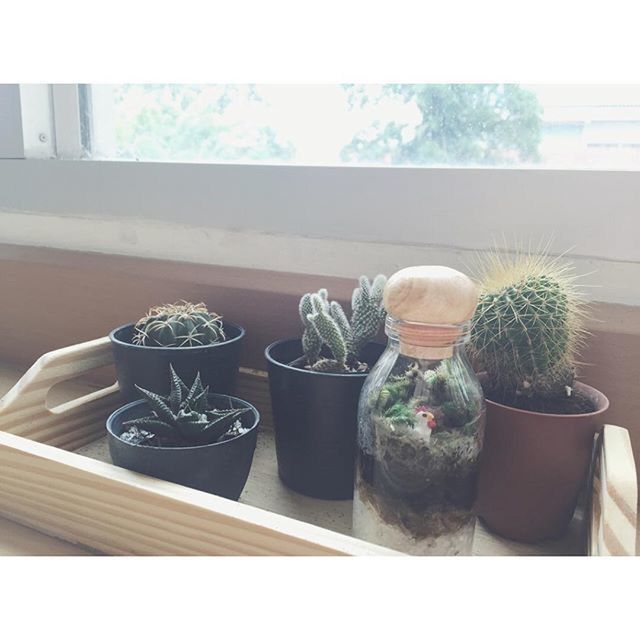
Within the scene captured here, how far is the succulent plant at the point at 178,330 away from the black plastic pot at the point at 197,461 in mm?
110

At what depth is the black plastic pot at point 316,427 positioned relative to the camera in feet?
1.56

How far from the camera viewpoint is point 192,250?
28.6 inches

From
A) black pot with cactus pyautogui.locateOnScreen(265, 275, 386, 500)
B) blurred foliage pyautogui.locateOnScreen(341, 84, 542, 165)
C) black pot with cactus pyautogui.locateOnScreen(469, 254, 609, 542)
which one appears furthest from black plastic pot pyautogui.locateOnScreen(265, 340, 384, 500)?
blurred foliage pyautogui.locateOnScreen(341, 84, 542, 165)

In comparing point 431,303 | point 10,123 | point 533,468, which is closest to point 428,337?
point 431,303

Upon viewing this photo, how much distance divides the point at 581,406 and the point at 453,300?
157 millimetres

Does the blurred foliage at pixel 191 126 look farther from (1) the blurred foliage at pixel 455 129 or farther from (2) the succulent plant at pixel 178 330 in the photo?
(2) the succulent plant at pixel 178 330

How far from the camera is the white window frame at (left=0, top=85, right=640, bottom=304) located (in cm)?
54

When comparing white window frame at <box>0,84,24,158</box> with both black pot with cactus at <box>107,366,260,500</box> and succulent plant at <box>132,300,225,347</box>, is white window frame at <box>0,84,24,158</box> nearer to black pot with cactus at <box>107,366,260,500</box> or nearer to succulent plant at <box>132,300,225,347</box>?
succulent plant at <box>132,300,225,347</box>

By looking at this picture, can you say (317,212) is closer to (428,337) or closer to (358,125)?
(358,125)

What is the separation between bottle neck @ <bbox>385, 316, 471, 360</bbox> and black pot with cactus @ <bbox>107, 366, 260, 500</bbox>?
139 mm

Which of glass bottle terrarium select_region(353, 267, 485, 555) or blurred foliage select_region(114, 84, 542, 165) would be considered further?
blurred foliage select_region(114, 84, 542, 165)

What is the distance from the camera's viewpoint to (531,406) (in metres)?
0.45

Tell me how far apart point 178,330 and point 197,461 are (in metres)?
0.17

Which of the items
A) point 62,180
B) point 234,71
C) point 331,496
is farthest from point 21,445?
point 62,180
